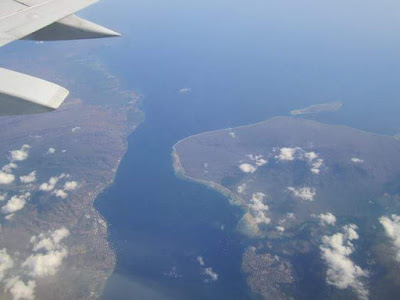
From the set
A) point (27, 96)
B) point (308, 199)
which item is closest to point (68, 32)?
point (27, 96)

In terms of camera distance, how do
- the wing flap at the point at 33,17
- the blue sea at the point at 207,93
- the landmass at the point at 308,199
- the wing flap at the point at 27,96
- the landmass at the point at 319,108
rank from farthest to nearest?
the landmass at the point at 319,108
the blue sea at the point at 207,93
the landmass at the point at 308,199
the wing flap at the point at 33,17
the wing flap at the point at 27,96

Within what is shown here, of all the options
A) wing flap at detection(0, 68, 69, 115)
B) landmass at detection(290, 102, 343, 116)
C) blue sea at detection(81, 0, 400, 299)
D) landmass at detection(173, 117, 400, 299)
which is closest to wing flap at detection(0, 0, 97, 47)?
wing flap at detection(0, 68, 69, 115)

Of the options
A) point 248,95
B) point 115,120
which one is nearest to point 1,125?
point 115,120

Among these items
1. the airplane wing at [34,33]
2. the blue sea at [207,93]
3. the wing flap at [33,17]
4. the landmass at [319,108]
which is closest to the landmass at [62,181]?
the blue sea at [207,93]

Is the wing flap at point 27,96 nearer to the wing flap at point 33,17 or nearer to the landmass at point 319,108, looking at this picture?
the wing flap at point 33,17

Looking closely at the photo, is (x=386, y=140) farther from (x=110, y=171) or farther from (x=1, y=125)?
(x=1, y=125)

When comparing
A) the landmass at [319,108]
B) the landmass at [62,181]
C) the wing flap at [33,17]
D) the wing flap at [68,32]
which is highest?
the wing flap at [33,17]

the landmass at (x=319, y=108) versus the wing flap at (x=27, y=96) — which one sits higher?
the wing flap at (x=27, y=96)
